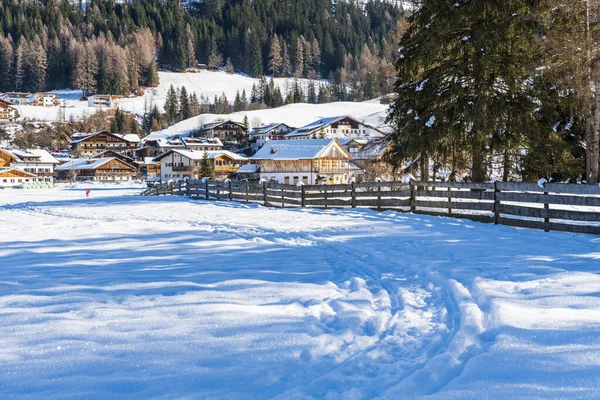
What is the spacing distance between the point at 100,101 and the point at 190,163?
9350cm

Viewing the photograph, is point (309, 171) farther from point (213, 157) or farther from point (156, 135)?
point (156, 135)

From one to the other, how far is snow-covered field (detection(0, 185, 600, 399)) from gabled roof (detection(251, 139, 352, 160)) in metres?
50.8

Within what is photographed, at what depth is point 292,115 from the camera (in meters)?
142

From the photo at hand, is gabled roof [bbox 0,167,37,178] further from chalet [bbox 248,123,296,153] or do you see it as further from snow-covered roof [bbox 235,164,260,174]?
chalet [bbox 248,123,296,153]

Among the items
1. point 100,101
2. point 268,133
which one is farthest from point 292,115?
point 100,101

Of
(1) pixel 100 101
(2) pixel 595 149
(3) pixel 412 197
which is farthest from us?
(1) pixel 100 101

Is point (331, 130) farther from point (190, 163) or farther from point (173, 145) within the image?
point (190, 163)

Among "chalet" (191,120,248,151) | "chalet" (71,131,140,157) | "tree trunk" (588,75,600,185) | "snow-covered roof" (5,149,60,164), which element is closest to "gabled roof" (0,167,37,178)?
"snow-covered roof" (5,149,60,164)

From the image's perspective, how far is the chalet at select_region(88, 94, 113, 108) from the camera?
156 meters

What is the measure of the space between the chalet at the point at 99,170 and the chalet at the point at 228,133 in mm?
34154

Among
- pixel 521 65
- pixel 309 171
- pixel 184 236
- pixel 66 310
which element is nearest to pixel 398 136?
pixel 521 65

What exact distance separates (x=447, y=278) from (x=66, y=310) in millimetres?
5026

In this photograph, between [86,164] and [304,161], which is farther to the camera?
[86,164]

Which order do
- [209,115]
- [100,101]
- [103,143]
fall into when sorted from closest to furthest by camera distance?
[103,143] → [209,115] → [100,101]
